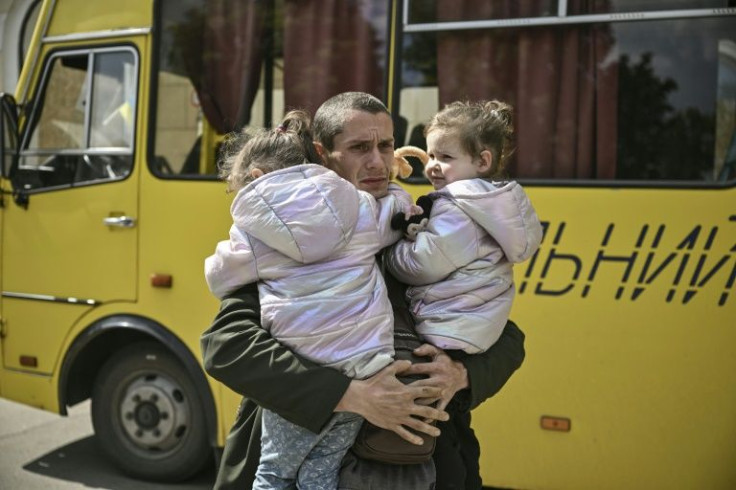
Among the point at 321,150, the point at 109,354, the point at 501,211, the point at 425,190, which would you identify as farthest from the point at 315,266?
the point at 109,354

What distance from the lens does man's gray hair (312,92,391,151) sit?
217cm

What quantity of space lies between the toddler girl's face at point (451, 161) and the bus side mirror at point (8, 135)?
354cm

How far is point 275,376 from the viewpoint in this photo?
1903 millimetres

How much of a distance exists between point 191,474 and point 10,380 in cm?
125

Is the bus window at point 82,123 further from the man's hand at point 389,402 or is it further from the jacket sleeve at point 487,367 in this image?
the man's hand at point 389,402

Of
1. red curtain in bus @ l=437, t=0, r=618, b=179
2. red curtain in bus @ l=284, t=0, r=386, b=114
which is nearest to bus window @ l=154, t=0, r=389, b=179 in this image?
red curtain in bus @ l=284, t=0, r=386, b=114

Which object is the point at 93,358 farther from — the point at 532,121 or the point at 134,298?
the point at 532,121

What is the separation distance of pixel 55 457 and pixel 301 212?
438cm

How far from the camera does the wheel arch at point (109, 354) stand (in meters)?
4.77

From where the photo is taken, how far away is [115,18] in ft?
16.1

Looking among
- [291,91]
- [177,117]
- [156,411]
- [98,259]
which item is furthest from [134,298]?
[291,91]

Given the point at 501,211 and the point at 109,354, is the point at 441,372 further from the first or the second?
the point at 109,354

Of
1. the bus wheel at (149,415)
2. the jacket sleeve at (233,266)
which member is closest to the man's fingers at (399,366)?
the jacket sleeve at (233,266)

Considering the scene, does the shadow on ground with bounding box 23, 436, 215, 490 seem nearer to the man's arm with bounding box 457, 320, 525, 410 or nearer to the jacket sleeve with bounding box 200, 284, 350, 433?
the man's arm with bounding box 457, 320, 525, 410
